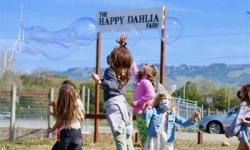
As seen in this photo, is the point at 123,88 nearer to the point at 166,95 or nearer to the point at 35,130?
the point at 166,95

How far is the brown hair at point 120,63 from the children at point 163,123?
110 centimetres

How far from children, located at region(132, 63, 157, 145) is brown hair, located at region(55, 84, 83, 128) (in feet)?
3.89

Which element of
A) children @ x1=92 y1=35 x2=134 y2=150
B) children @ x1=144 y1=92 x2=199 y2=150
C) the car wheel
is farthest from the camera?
the car wheel

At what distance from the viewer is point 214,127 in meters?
28.2

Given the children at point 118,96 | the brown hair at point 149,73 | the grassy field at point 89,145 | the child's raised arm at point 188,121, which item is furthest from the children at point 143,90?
the grassy field at point 89,145

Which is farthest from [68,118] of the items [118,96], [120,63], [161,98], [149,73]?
[149,73]

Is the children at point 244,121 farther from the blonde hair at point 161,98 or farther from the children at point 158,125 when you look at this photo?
the children at point 158,125

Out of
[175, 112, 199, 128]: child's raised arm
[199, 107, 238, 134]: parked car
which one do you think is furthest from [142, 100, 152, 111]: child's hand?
[199, 107, 238, 134]: parked car

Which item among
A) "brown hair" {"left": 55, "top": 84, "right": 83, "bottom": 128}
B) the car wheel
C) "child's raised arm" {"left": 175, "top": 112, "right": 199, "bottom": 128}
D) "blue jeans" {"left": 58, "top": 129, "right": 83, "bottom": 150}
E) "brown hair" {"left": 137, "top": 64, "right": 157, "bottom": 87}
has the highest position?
"brown hair" {"left": 137, "top": 64, "right": 157, "bottom": 87}

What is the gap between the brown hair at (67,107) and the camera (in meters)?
9.03

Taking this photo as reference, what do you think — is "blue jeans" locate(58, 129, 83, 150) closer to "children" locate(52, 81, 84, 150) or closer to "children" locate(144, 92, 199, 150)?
"children" locate(52, 81, 84, 150)

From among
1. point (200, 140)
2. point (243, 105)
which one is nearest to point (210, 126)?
point (200, 140)

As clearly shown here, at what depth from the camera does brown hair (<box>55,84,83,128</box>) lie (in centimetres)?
903

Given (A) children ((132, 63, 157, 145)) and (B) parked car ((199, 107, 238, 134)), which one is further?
(B) parked car ((199, 107, 238, 134))
